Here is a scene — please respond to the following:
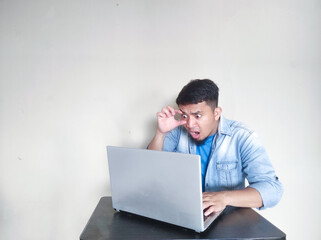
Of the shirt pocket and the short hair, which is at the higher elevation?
the short hair

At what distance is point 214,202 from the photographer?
874 mm

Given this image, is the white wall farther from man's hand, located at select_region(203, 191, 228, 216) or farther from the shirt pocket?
man's hand, located at select_region(203, 191, 228, 216)

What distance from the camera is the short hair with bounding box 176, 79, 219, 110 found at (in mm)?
1193

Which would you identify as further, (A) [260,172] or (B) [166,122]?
(B) [166,122]

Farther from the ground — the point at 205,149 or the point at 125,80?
the point at 125,80

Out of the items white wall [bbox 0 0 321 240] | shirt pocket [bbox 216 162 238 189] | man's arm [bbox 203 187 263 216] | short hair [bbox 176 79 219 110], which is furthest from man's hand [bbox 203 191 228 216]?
white wall [bbox 0 0 321 240]

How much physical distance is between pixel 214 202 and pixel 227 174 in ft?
1.39

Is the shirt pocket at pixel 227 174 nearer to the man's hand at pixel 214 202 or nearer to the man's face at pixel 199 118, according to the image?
the man's face at pixel 199 118

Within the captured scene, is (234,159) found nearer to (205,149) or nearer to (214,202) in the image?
(205,149)

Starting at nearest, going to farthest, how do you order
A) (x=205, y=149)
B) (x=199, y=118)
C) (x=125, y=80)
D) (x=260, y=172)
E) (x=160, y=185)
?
1. (x=160, y=185)
2. (x=260, y=172)
3. (x=199, y=118)
4. (x=205, y=149)
5. (x=125, y=80)

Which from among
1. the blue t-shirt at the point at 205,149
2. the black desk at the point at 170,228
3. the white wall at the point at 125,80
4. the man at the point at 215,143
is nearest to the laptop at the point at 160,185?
the black desk at the point at 170,228

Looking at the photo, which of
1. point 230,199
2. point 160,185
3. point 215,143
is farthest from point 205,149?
point 160,185

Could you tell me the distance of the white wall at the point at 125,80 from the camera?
5.11ft

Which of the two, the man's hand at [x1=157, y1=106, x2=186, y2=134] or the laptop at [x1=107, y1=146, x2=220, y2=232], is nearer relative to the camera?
the laptop at [x1=107, y1=146, x2=220, y2=232]
